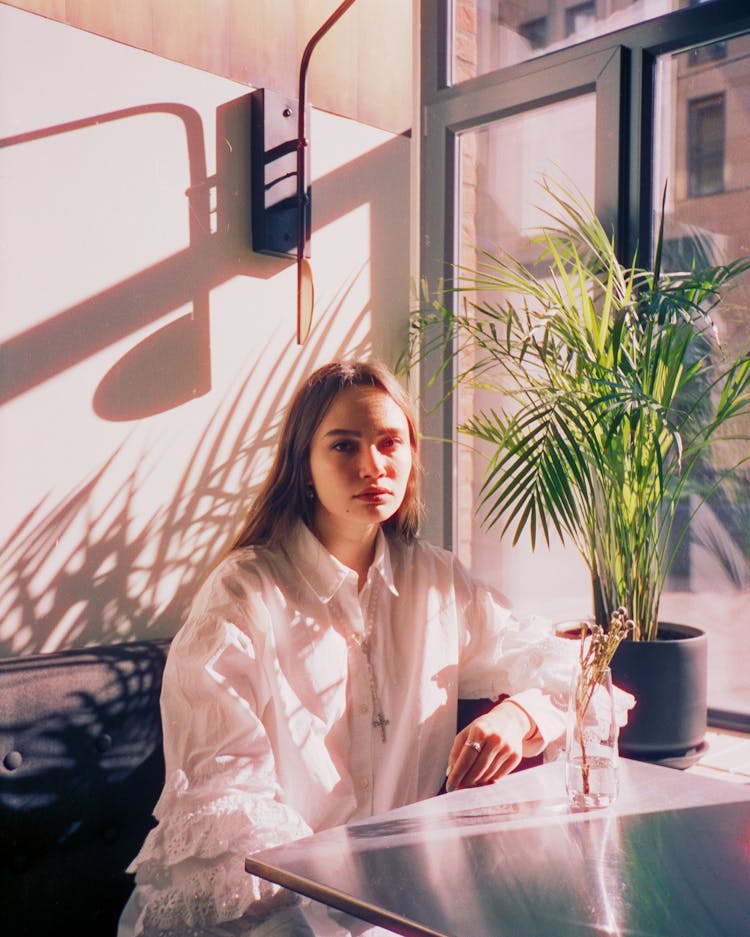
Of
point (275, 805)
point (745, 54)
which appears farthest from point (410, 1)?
point (275, 805)

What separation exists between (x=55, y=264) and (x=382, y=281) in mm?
1026

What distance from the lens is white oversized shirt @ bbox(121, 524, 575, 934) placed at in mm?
1152

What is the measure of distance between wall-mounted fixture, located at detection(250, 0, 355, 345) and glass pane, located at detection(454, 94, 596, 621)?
2.27 feet

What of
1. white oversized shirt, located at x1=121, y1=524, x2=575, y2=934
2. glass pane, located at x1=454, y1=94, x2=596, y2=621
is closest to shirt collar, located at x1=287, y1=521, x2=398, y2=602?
white oversized shirt, located at x1=121, y1=524, x2=575, y2=934

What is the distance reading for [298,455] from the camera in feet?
5.48

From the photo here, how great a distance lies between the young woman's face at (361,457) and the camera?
1572mm

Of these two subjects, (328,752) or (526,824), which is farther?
(328,752)

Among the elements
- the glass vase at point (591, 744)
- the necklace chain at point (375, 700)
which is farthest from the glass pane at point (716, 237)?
the glass vase at point (591, 744)

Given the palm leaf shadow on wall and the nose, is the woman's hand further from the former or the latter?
the palm leaf shadow on wall

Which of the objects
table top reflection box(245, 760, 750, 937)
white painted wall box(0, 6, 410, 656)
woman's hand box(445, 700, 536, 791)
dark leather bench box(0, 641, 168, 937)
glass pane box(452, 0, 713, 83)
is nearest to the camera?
table top reflection box(245, 760, 750, 937)

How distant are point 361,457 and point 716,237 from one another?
133 centimetres

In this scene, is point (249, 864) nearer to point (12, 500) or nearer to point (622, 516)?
point (12, 500)

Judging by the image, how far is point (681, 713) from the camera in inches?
81.0

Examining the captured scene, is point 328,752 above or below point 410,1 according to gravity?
below
